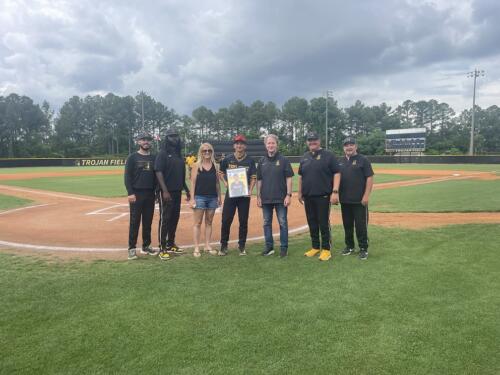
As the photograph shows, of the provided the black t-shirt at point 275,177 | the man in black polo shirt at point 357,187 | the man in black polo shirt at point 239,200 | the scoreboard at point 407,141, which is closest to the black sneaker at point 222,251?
the man in black polo shirt at point 239,200

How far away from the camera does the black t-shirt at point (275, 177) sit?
6.17 meters

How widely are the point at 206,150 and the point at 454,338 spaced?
4238mm

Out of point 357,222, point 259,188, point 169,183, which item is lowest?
point 357,222

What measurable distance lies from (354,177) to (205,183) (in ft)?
7.75

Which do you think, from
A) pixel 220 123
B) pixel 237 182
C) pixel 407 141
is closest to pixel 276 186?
pixel 237 182

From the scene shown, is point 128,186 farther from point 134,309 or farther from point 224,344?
point 224,344

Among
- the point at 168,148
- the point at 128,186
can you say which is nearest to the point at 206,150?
the point at 168,148

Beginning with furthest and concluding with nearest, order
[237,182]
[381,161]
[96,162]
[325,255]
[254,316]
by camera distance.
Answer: [96,162], [381,161], [237,182], [325,255], [254,316]

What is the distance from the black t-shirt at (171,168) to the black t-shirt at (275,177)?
55.0 inches

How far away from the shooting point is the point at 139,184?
613 cm

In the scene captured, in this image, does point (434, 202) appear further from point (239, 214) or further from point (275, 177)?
point (239, 214)

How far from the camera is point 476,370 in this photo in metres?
2.86

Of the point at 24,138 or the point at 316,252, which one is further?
the point at 24,138

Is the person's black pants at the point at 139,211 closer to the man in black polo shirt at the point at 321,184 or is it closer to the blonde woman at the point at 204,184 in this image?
the blonde woman at the point at 204,184
